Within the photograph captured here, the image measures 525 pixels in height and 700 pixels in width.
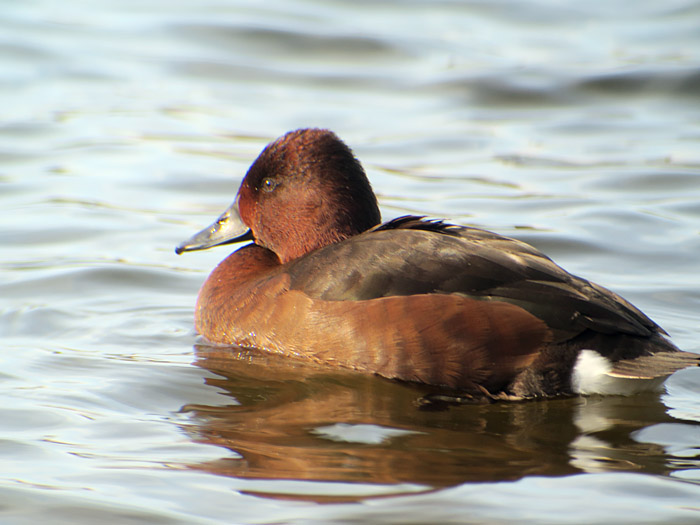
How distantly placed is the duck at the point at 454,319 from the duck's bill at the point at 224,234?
1.94ft

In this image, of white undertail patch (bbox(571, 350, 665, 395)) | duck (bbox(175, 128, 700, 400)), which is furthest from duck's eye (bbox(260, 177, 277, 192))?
Result: white undertail patch (bbox(571, 350, 665, 395))

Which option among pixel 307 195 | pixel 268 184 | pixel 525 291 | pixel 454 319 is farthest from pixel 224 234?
pixel 525 291

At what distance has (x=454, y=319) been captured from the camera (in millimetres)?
4480

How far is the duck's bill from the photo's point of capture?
576cm

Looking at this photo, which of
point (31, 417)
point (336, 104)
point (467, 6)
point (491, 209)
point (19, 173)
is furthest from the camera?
point (467, 6)

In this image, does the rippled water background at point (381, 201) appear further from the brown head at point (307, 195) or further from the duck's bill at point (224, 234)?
the brown head at point (307, 195)

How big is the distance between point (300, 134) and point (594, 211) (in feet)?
10.1

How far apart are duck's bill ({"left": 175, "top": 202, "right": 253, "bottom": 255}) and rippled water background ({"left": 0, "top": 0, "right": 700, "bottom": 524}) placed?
1.23 feet

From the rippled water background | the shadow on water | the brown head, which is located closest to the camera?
the rippled water background

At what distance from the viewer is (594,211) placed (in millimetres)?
7742

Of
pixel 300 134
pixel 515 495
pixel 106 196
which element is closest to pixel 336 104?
pixel 106 196

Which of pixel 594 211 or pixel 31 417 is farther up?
pixel 594 211

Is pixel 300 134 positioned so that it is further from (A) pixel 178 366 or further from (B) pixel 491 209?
(B) pixel 491 209

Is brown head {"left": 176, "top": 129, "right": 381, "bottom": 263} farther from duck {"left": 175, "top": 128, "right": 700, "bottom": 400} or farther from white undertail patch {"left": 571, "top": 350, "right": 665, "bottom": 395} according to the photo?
white undertail patch {"left": 571, "top": 350, "right": 665, "bottom": 395}
